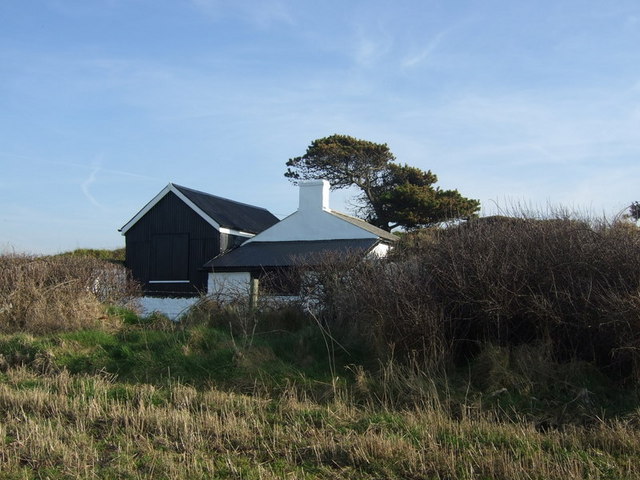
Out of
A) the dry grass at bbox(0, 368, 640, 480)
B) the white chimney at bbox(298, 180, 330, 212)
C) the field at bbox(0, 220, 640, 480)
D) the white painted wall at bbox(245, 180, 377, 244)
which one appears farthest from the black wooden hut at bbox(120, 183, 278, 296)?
Answer: the dry grass at bbox(0, 368, 640, 480)

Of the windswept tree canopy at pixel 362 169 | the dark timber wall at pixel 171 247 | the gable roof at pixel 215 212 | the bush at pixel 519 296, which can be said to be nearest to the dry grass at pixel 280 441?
the bush at pixel 519 296

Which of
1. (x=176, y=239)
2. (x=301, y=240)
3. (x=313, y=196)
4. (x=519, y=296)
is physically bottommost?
(x=519, y=296)

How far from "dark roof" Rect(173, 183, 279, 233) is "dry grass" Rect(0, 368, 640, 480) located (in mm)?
17961

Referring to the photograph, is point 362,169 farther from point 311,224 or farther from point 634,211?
point 634,211

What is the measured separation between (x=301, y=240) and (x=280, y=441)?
18.7 meters

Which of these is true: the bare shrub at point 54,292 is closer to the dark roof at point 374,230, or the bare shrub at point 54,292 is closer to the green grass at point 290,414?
the green grass at point 290,414

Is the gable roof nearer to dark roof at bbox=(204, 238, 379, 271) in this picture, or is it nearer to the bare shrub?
dark roof at bbox=(204, 238, 379, 271)

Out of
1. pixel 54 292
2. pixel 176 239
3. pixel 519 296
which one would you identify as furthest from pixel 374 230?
pixel 519 296

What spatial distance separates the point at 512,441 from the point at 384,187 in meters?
34.8

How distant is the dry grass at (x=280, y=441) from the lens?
18.7ft

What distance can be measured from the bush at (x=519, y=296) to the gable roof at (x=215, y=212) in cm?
1618

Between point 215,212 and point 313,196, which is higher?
point 313,196

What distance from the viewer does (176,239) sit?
26203mm

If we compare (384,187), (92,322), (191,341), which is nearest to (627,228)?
(191,341)
